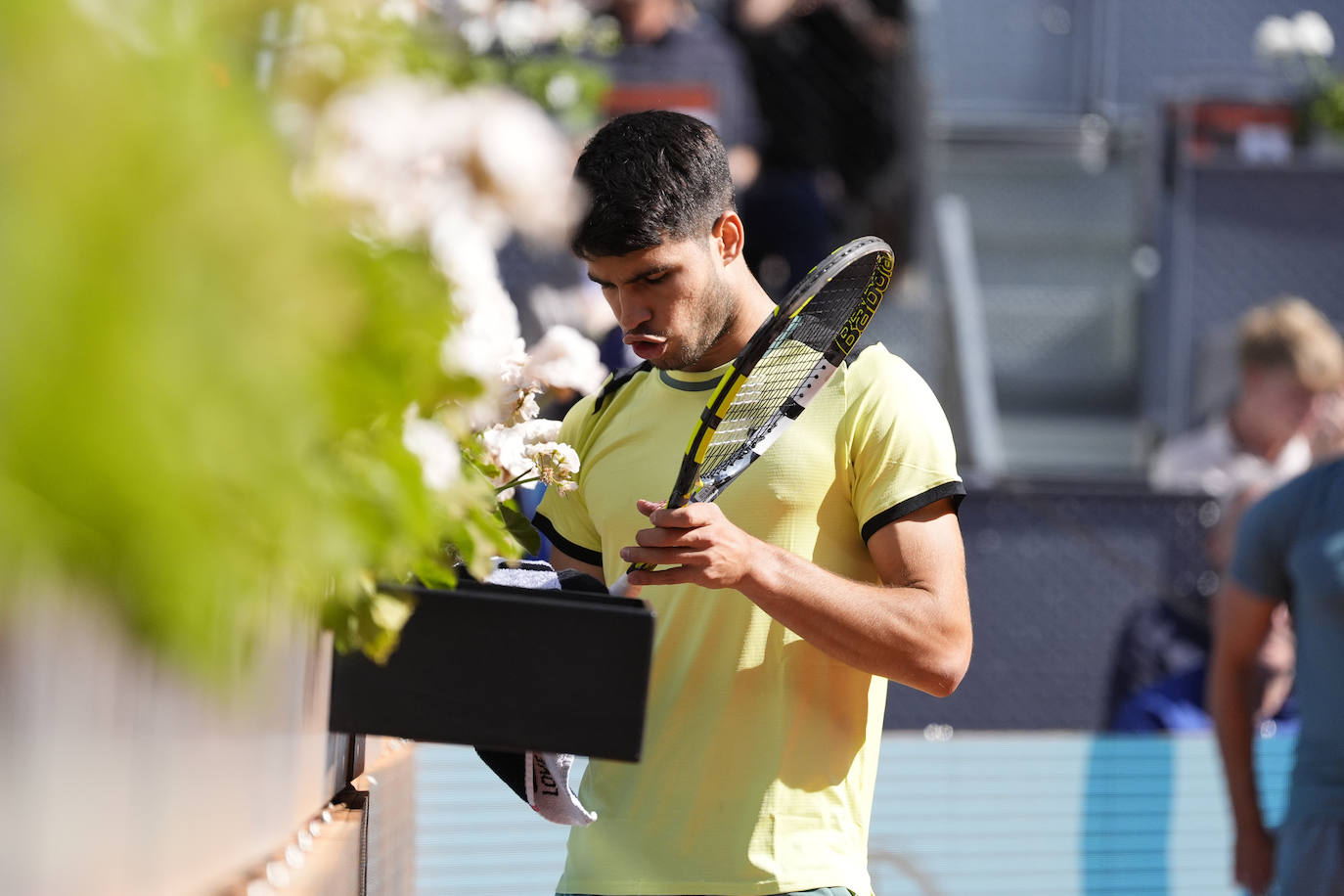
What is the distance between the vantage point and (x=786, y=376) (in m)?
1.81

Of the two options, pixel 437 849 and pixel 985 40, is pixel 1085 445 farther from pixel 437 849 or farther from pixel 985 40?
pixel 437 849

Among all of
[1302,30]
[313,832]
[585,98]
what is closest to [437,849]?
[313,832]

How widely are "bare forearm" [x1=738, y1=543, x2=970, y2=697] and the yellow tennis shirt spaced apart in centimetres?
10

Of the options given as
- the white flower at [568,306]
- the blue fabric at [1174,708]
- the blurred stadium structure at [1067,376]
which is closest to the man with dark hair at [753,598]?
the blurred stadium structure at [1067,376]

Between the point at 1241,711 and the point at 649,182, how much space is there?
6.84 ft

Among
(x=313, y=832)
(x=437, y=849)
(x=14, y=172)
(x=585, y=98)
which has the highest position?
(x=585, y=98)

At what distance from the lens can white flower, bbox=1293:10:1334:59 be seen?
6.70m

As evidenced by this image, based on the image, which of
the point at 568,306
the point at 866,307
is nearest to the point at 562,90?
the point at 568,306

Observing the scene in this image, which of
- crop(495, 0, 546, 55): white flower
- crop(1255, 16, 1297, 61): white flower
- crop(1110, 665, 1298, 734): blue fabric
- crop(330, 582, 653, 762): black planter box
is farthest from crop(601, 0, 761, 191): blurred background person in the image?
crop(330, 582, 653, 762): black planter box

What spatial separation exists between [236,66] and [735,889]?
134 cm

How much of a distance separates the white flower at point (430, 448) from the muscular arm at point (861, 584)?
553 millimetres

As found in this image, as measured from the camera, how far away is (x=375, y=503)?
741mm

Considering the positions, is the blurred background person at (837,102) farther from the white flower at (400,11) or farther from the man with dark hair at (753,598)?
the white flower at (400,11)

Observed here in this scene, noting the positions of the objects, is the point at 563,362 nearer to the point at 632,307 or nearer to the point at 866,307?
the point at 632,307
